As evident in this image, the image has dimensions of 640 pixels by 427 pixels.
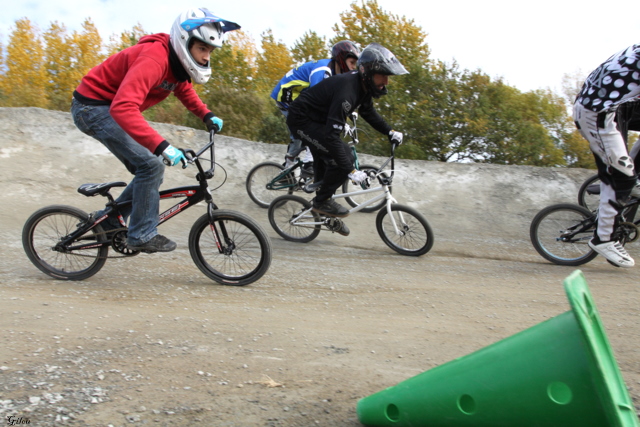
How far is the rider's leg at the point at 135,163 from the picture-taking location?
441 cm

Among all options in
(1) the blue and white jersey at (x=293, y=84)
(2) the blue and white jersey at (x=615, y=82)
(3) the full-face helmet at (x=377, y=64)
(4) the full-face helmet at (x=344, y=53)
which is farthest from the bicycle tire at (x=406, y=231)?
(1) the blue and white jersey at (x=293, y=84)

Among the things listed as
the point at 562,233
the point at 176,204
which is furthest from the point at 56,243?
the point at 562,233

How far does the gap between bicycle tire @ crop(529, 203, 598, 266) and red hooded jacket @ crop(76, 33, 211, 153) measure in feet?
13.9

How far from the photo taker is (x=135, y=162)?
4.43 m

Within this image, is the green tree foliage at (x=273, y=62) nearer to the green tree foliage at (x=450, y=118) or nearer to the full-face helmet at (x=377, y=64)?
the green tree foliage at (x=450, y=118)

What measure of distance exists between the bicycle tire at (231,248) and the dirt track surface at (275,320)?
0.14 m

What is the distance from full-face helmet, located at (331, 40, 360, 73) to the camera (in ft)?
23.5

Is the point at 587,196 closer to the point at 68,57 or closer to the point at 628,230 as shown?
the point at 628,230

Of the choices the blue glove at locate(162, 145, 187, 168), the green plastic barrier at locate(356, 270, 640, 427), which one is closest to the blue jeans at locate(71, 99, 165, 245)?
the blue glove at locate(162, 145, 187, 168)

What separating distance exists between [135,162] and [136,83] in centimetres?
67

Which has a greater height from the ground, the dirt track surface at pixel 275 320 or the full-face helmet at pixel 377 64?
the full-face helmet at pixel 377 64

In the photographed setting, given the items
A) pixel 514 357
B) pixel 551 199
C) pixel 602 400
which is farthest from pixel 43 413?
pixel 551 199

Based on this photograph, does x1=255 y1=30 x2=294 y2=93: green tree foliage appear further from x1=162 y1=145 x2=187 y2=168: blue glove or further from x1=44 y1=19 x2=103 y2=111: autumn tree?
x1=162 y1=145 x2=187 y2=168: blue glove

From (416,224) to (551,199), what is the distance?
128 inches
